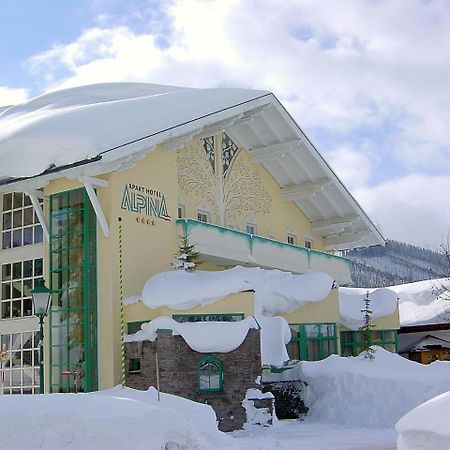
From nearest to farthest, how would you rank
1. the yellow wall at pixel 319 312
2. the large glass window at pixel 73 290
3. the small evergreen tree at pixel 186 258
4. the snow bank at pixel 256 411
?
the snow bank at pixel 256 411, the large glass window at pixel 73 290, the small evergreen tree at pixel 186 258, the yellow wall at pixel 319 312

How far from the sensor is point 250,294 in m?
20.7

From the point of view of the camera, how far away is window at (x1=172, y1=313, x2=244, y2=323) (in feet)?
66.1

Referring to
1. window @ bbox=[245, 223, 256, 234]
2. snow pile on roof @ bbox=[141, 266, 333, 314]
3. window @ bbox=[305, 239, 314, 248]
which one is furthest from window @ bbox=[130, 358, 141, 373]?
window @ bbox=[305, 239, 314, 248]

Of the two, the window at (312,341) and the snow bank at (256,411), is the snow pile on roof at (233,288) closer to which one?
the window at (312,341)

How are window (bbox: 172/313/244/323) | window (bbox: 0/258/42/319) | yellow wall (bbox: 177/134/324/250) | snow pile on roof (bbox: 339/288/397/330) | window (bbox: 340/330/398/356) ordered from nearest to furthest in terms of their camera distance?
window (bbox: 172/313/244/323), window (bbox: 0/258/42/319), yellow wall (bbox: 177/134/324/250), snow pile on roof (bbox: 339/288/397/330), window (bbox: 340/330/398/356)

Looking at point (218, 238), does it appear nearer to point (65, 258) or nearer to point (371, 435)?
point (65, 258)

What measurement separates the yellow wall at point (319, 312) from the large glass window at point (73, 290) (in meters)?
5.80

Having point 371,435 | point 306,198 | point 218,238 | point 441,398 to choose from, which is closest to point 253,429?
point 371,435

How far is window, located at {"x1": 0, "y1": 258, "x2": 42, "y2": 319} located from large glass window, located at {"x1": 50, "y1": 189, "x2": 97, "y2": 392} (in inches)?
60.6

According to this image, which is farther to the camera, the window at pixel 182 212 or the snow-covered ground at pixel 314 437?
the window at pixel 182 212

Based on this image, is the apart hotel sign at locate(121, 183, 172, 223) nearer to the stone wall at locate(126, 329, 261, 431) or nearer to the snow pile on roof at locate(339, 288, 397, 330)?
the stone wall at locate(126, 329, 261, 431)

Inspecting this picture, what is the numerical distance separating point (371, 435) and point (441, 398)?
917 centimetres

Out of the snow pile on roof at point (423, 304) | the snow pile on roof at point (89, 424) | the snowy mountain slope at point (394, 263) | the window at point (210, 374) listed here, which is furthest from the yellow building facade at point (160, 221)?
the snowy mountain slope at point (394, 263)

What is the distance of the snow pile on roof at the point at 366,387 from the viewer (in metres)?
20.2
